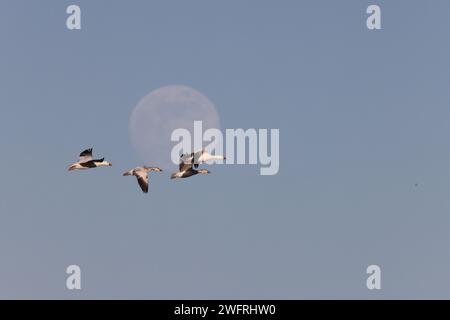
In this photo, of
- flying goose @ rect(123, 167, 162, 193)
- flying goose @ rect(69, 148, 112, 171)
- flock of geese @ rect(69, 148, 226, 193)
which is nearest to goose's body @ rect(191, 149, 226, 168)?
flock of geese @ rect(69, 148, 226, 193)

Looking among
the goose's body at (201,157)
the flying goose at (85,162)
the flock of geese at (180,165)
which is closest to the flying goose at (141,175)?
the flock of geese at (180,165)

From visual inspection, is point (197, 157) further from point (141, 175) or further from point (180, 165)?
point (141, 175)

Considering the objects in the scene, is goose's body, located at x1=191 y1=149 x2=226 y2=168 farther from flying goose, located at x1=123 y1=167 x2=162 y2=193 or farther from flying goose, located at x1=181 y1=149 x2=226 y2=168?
flying goose, located at x1=123 y1=167 x2=162 y2=193

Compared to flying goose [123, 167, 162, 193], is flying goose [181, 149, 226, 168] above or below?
above

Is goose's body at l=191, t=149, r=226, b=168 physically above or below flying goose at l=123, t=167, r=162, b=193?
above

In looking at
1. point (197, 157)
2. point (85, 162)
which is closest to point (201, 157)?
point (197, 157)

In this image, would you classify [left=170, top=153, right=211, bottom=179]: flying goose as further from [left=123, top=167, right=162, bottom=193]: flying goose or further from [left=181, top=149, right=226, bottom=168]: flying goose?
[left=123, top=167, right=162, bottom=193]: flying goose

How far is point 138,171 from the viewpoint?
72.6 metres

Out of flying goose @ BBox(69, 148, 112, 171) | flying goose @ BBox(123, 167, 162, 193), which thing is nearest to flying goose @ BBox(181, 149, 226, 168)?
flying goose @ BBox(123, 167, 162, 193)

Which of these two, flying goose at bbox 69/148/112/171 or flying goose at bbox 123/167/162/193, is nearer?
flying goose at bbox 69/148/112/171
